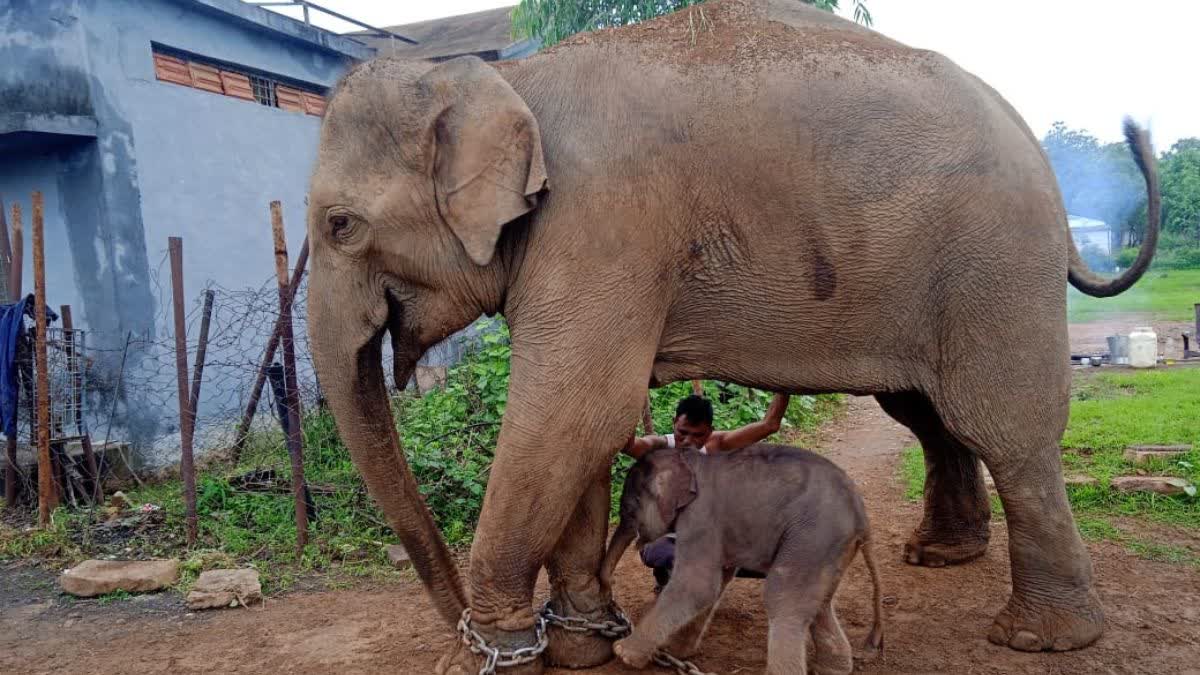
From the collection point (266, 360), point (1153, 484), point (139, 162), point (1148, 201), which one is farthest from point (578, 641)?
point (139, 162)

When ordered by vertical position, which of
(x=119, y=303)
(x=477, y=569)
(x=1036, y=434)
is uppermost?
(x=119, y=303)

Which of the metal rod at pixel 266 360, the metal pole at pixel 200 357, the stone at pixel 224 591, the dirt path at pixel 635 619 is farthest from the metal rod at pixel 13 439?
the stone at pixel 224 591

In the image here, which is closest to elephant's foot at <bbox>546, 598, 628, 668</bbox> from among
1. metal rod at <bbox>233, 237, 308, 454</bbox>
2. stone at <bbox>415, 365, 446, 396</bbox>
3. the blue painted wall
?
metal rod at <bbox>233, 237, 308, 454</bbox>

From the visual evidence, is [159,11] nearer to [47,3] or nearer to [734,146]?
[47,3]

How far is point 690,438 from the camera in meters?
3.99

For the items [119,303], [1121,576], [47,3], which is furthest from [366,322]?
[47,3]

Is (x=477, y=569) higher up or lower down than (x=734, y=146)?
lower down

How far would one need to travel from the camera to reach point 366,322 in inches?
121

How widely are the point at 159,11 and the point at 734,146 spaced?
6.49 m

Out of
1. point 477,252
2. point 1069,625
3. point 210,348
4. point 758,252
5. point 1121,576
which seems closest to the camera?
point 477,252

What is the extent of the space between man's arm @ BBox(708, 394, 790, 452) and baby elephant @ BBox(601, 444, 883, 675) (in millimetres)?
852

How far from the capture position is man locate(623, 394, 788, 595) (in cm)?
370

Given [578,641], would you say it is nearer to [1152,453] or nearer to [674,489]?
[674,489]

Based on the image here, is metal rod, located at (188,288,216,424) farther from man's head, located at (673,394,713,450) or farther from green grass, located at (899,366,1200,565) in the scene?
green grass, located at (899,366,1200,565)
